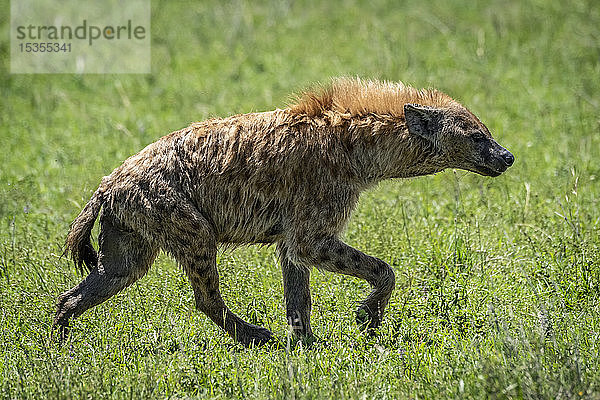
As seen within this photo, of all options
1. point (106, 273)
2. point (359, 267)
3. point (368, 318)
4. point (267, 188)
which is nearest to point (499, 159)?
point (359, 267)

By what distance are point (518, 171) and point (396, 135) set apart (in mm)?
3235

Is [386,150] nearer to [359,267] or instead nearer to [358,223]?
[359,267]

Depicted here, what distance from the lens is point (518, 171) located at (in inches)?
339

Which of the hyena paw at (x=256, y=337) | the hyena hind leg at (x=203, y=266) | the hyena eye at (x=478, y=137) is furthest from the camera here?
the hyena eye at (x=478, y=137)

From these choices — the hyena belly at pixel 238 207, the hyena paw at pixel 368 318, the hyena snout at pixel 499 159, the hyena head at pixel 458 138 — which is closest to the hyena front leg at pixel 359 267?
the hyena paw at pixel 368 318

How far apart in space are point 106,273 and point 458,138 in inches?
96.9

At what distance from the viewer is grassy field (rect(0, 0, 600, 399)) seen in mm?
4863

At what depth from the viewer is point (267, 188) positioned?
5.69 meters

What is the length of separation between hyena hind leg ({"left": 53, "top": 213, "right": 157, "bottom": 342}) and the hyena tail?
12cm

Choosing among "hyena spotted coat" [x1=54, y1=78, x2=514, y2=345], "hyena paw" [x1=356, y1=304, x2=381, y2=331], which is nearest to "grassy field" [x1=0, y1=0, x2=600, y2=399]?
"hyena paw" [x1=356, y1=304, x2=381, y2=331]

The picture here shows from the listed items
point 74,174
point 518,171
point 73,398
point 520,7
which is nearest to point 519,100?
point 518,171

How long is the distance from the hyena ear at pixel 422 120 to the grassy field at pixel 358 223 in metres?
1.07

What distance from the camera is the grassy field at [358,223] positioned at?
4.86 metres

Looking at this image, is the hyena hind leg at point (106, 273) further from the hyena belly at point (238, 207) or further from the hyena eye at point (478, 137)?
the hyena eye at point (478, 137)
